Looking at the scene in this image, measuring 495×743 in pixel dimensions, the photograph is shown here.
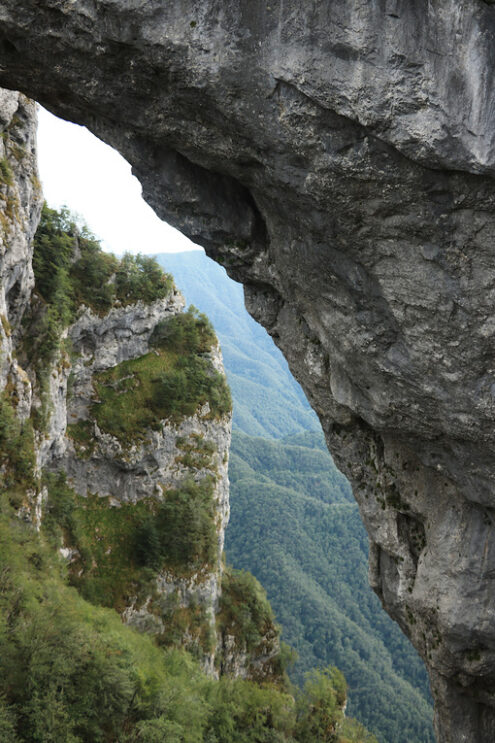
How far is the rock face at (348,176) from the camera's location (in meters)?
6.69

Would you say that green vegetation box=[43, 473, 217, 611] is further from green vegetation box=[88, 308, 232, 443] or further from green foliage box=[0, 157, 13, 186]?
green foliage box=[0, 157, 13, 186]

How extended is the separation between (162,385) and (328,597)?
397 ft

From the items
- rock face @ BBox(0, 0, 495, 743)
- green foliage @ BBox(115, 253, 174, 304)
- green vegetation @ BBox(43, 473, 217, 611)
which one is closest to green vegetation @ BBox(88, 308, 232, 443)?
green foliage @ BBox(115, 253, 174, 304)

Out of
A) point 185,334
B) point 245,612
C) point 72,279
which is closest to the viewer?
point 72,279

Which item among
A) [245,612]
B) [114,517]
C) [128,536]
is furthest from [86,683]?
[245,612]

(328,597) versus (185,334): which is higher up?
(185,334)

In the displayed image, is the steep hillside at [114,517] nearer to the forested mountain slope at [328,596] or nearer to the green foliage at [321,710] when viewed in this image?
the green foliage at [321,710]

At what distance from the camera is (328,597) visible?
135875 millimetres

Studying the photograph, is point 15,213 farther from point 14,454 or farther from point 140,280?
point 140,280

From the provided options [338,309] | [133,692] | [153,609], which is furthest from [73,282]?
[338,309]

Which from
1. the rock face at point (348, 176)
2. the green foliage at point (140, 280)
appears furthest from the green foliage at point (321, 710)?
the green foliage at point (140, 280)

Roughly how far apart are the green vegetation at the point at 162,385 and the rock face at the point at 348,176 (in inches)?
1025

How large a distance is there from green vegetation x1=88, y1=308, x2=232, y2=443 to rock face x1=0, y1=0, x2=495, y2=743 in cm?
2604

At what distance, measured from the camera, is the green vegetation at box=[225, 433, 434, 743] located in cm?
9956
